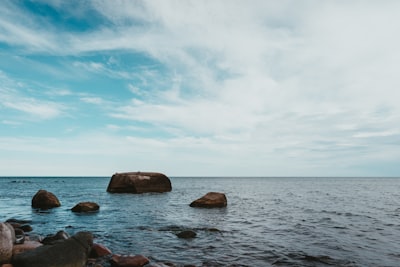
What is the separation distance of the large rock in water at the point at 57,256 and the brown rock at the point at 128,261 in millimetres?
1052

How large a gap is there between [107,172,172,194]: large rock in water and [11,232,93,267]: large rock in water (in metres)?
39.4

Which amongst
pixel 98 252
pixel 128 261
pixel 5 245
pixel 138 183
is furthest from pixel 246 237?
pixel 138 183

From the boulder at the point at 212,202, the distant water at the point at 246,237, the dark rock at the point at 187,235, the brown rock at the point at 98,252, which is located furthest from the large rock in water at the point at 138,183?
the brown rock at the point at 98,252

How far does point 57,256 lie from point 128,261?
7.61ft

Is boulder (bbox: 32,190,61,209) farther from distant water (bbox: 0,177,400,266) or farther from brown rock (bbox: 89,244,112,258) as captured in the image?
brown rock (bbox: 89,244,112,258)

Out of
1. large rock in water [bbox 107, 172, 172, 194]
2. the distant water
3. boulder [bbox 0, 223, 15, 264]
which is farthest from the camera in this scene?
large rock in water [bbox 107, 172, 172, 194]

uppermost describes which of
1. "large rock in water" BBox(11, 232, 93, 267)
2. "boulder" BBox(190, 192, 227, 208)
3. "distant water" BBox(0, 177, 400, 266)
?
"boulder" BBox(190, 192, 227, 208)

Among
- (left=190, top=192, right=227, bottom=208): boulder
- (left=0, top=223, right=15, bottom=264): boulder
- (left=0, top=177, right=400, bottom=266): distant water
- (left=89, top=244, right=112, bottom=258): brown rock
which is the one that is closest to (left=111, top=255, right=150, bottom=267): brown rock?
(left=0, top=177, right=400, bottom=266): distant water

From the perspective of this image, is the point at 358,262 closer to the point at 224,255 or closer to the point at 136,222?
the point at 224,255

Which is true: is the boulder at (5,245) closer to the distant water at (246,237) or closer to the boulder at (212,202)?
the distant water at (246,237)

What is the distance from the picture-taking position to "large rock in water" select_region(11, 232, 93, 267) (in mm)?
8297

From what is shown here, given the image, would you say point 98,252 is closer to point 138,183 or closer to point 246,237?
point 246,237

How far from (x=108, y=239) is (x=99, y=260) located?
4.19m

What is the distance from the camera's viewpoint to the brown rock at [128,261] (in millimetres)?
9672
